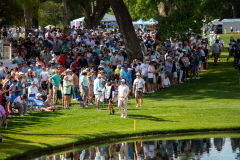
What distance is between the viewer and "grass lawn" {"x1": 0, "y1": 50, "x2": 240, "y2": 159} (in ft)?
56.6

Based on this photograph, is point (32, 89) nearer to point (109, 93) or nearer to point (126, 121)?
point (109, 93)

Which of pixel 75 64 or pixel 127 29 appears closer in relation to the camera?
pixel 75 64

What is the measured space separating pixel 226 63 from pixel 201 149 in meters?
23.9

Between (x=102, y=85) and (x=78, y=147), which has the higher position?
(x=102, y=85)

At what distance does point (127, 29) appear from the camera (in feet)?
105

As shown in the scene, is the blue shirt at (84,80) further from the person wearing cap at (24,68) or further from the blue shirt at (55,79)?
the person wearing cap at (24,68)

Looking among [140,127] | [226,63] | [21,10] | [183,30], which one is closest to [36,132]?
[140,127]

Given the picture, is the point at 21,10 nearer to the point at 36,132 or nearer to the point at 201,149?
the point at 36,132

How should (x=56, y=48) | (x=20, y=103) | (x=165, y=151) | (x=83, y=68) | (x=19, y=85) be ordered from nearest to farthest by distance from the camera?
1. (x=165, y=151)
2. (x=20, y=103)
3. (x=19, y=85)
4. (x=83, y=68)
5. (x=56, y=48)

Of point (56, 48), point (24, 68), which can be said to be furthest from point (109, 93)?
point (56, 48)

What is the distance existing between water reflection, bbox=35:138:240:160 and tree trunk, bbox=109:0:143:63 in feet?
49.3

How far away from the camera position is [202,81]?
A: 32.5 m

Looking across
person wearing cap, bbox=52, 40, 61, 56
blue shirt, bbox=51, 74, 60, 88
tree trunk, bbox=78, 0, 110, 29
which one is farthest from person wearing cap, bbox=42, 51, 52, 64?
tree trunk, bbox=78, 0, 110, 29

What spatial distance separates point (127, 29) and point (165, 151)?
17.5 meters
